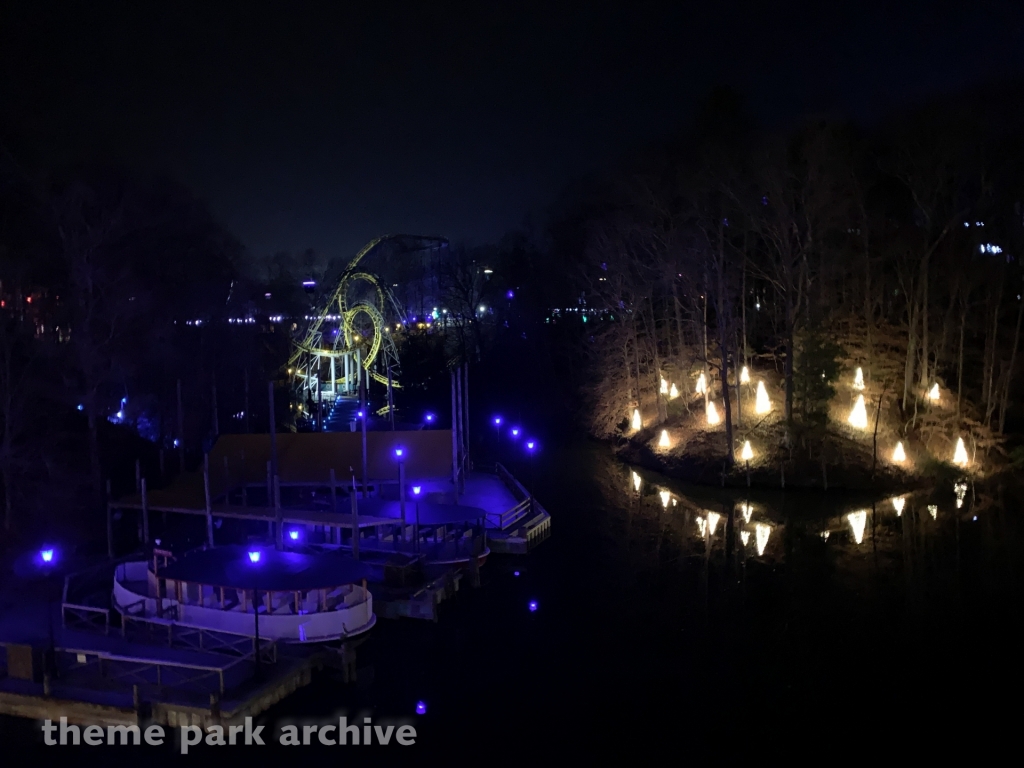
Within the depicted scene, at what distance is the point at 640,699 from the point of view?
12.9 metres

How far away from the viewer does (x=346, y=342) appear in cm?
4025

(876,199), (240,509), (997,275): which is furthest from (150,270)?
(997,275)

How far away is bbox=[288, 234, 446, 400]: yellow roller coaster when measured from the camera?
129 ft

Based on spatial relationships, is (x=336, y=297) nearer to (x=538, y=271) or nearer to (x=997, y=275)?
(x=538, y=271)

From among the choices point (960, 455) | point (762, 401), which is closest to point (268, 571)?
point (762, 401)

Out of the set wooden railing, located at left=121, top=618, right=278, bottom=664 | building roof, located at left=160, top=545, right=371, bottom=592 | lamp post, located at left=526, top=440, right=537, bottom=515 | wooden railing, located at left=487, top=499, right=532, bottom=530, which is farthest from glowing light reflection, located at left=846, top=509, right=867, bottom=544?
wooden railing, located at left=121, top=618, right=278, bottom=664

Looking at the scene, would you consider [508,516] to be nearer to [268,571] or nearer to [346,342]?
[268,571]

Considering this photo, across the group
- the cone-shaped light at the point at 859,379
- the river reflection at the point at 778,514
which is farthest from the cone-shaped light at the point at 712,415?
the cone-shaped light at the point at 859,379

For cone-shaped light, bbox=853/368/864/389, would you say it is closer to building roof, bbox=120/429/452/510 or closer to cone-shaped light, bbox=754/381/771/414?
cone-shaped light, bbox=754/381/771/414

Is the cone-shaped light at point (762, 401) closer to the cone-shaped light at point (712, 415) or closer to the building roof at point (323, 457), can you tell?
the cone-shaped light at point (712, 415)

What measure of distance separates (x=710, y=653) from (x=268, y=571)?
779 cm

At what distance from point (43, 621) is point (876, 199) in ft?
93.4

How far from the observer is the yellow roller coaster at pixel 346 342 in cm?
3918

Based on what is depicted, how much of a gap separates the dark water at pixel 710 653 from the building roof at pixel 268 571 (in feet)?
4.67
